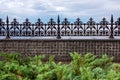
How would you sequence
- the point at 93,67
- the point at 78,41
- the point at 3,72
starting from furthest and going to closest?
the point at 78,41 → the point at 93,67 → the point at 3,72

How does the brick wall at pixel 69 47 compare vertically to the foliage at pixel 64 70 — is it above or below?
below

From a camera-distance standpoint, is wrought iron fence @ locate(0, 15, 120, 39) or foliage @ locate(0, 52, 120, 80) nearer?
foliage @ locate(0, 52, 120, 80)

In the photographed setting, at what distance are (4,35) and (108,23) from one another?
4.95m

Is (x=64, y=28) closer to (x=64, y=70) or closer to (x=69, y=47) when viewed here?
(x=69, y=47)

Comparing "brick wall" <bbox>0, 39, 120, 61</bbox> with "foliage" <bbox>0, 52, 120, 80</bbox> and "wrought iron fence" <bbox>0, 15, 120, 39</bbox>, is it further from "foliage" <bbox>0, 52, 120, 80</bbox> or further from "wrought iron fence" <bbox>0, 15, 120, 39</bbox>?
"foliage" <bbox>0, 52, 120, 80</bbox>

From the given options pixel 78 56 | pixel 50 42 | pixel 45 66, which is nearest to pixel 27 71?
pixel 45 66

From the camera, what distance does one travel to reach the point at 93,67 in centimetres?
404

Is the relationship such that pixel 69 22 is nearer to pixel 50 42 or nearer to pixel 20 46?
pixel 50 42

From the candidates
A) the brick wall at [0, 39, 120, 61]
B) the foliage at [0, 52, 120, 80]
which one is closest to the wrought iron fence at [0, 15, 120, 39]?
the brick wall at [0, 39, 120, 61]

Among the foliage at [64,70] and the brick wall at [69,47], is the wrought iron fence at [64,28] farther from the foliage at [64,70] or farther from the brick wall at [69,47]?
the foliage at [64,70]

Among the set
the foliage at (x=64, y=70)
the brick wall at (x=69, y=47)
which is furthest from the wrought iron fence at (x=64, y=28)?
the foliage at (x=64, y=70)

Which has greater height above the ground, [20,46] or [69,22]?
[69,22]

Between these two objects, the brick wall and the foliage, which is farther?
the brick wall

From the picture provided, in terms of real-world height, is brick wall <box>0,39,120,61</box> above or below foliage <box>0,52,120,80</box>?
below
